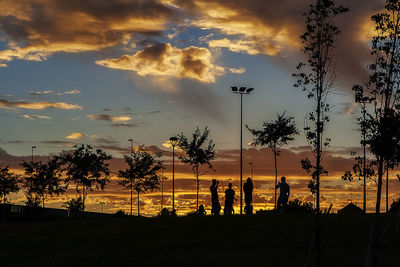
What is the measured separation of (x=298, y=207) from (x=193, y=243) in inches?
591

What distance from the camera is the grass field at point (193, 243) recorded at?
1831cm

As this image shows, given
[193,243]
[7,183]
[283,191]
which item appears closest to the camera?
[193,243]

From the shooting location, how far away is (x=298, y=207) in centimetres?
3594

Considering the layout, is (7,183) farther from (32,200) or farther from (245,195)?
(245,195)

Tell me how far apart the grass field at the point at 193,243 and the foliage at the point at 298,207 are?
5.56m

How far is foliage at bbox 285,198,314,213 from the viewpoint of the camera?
1393 inches

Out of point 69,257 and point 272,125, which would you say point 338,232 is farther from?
point 272,125

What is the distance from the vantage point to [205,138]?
63750 mm

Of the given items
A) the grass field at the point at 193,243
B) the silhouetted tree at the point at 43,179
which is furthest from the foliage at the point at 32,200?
the grass field at the point at 193,243

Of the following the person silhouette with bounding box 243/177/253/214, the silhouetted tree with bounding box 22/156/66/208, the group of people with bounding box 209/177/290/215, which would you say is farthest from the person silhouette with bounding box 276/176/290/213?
the silhouetted tree with bounding box 22/156/66/208

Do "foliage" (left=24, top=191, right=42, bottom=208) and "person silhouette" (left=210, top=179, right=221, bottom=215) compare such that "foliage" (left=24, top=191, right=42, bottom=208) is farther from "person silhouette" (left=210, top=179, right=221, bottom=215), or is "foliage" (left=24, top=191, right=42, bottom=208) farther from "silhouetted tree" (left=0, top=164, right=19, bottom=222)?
"person silhouette" (left=210, top=179, right=221, bottom=215)

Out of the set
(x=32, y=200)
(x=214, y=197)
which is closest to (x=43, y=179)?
(x=32, y=200)

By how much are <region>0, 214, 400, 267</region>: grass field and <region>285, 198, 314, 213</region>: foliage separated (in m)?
5.56

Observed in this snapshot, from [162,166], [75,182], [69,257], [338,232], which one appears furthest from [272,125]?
[69,257]
